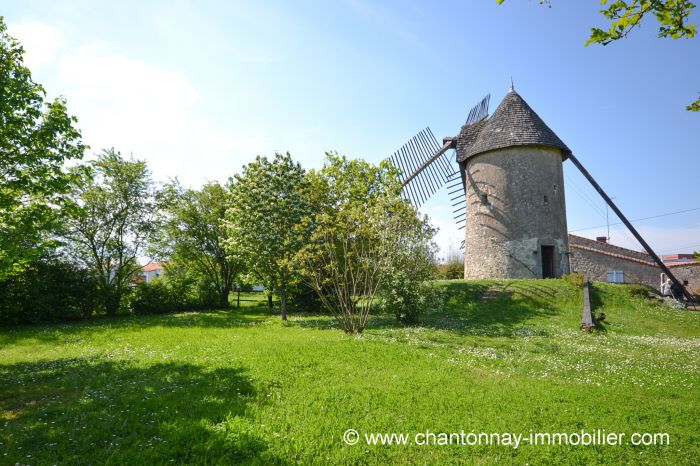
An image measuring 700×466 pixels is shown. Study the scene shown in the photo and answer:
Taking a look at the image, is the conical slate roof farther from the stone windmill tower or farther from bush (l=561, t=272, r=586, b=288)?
bush (l=561, t=272, r=586, b=288)

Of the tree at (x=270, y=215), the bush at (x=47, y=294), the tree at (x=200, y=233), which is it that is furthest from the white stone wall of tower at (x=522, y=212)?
the bush at (x=47, y=294)

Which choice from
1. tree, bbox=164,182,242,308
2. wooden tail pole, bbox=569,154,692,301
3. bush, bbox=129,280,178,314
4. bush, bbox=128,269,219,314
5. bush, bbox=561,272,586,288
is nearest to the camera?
bush, bbox=561,272,586,288

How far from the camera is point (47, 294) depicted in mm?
18859

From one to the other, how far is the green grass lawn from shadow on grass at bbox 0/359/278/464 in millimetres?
27

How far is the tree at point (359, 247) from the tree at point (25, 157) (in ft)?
26.0

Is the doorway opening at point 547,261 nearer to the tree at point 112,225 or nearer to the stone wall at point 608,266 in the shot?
the stone wall at point 608,266

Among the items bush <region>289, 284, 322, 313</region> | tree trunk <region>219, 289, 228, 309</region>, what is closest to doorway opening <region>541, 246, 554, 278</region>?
bush <region>289, 284, 322, 313</region>

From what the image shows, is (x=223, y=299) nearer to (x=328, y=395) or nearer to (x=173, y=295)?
(x=173, y=295)

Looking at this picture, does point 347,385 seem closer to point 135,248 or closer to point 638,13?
point 638,13

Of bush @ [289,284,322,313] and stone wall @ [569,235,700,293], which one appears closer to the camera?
bush @ [289,284,322,313]

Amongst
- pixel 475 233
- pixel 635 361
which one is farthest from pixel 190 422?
pixel 475 233

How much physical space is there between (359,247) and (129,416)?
36.2ft

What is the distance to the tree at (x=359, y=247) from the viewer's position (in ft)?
46.6

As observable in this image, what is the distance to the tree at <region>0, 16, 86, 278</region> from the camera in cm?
866
